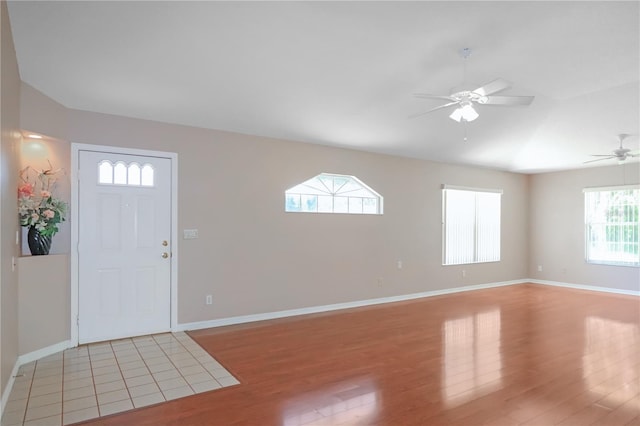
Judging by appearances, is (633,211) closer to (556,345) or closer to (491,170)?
(491,170)

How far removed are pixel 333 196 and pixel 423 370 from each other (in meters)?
3.11

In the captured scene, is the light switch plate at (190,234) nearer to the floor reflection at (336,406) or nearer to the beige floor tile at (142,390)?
the beige floor tile at (142,390)

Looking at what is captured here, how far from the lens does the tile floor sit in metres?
2.57

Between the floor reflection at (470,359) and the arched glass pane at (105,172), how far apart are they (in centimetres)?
404

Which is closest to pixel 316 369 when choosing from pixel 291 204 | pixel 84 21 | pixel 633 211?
pixel 291 204

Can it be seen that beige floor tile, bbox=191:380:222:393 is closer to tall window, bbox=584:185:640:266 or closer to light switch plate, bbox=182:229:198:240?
light switch plate, bbox=182:229:198:240

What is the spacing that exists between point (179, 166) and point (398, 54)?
2.86 meters

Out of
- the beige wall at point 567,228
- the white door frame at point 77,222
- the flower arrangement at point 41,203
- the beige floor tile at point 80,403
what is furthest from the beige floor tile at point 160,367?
the beige wall at point 567,228

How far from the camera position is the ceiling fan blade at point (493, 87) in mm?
3129

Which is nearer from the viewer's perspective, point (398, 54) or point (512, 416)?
point (512, 416)

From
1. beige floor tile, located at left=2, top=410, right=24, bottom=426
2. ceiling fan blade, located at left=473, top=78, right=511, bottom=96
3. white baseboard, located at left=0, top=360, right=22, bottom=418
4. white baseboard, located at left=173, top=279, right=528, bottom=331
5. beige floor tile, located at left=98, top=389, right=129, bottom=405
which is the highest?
ceiling fan blade, located at left=473, top=78, right=511, bottom=96

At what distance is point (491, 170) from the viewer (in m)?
7.93

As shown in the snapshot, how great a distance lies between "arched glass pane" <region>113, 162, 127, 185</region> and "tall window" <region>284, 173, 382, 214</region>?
2.08m

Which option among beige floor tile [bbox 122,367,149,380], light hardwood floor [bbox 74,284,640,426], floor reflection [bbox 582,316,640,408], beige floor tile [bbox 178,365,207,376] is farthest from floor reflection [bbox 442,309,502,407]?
beige floor tile [bbox 122,367,149,380]
